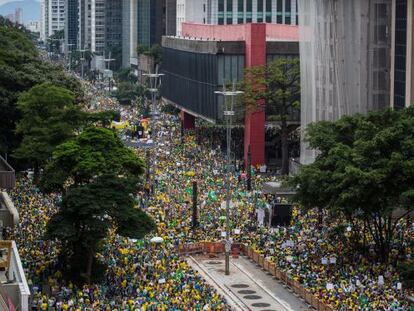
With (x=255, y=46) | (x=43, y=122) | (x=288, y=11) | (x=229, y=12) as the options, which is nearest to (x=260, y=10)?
(x=229, y=12)

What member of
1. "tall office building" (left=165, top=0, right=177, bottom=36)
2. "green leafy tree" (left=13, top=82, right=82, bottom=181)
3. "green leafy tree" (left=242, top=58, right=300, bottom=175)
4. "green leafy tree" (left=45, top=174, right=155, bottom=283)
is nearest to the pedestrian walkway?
"green leafy tree" (left=45, top=174, right=155, bottom=283)

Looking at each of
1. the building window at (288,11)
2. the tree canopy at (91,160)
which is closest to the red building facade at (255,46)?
the tree canopy at (91,160)

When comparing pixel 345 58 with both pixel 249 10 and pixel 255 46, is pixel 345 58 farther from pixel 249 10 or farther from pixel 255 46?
pixel 249 10

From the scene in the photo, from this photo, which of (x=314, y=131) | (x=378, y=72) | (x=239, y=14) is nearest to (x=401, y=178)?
(x=314, y=131)

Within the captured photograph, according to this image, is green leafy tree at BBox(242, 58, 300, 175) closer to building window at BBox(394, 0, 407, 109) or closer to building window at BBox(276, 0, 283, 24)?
building window at BBox(394, 0, 407, 109)

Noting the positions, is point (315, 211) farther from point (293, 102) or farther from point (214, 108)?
point (214, 108)

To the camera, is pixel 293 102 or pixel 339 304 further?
pixel 293 102

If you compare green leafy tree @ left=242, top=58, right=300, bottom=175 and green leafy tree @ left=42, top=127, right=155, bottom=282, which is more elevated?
green leafy tree @ left=242, top=58, right=300, bottom=175
